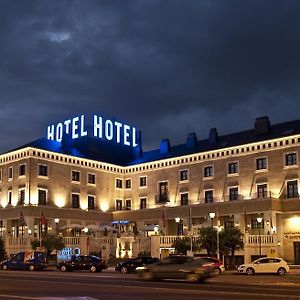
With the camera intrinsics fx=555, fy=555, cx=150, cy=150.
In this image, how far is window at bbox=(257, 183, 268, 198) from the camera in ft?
199

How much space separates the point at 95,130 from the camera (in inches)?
3078

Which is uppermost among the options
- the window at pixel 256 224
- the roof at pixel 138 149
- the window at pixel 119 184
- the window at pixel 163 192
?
the roof at pixel 138 149

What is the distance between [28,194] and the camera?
63.4 meters

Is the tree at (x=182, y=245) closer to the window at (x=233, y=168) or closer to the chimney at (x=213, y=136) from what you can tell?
the window at (x=233, y=168)

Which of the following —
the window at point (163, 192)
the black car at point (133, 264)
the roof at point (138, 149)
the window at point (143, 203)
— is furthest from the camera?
the window at point (143, 203)

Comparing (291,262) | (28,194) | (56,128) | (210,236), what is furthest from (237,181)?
(56,128)

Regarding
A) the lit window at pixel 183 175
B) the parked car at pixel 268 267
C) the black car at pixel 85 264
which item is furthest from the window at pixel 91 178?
the parked car at pixel 268 267

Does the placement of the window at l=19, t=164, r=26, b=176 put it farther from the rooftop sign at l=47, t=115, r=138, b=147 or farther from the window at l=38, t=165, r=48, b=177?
the rooftop sign at l=47, t=115, r=138, b=147

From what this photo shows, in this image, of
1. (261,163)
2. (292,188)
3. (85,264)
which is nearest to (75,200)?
(261,163)

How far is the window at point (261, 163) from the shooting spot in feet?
202

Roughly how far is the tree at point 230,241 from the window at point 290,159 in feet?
45.5

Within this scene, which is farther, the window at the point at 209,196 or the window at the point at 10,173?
the window at the point at 10,173

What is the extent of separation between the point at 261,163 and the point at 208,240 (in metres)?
16.9

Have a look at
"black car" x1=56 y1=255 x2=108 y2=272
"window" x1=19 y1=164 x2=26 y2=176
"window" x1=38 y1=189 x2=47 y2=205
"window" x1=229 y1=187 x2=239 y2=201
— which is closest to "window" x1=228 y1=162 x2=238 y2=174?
"window" x1=229 y1=187 x2=239 y2=201
